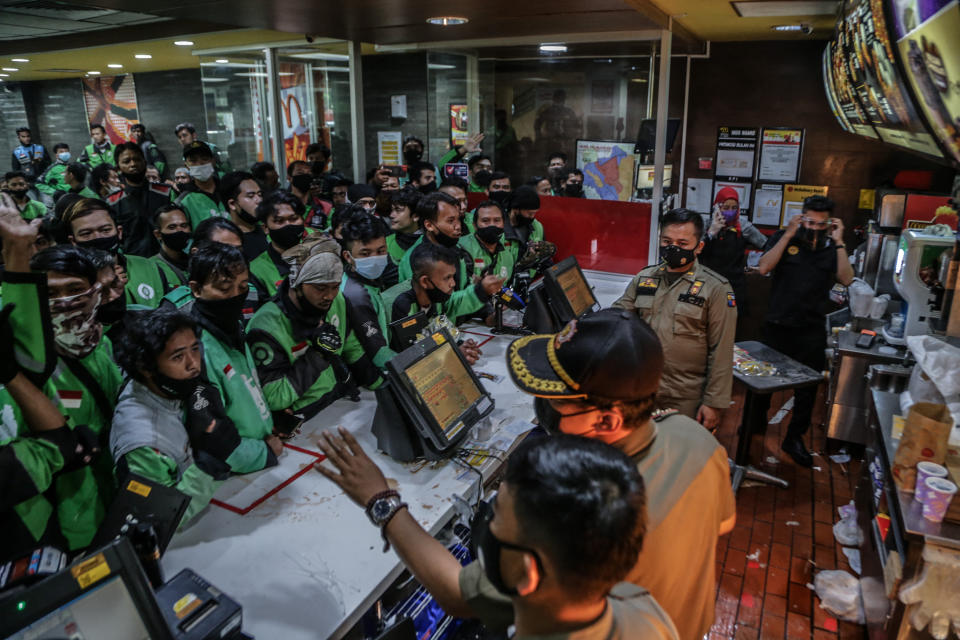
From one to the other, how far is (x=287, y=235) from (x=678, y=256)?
2.36m

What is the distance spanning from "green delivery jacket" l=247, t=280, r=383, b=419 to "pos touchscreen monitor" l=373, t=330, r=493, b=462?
443 mm

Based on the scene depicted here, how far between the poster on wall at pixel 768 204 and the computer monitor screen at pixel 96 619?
7306mm

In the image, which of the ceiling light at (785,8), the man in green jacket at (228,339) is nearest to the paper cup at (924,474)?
the man in green jacket at (228,339)

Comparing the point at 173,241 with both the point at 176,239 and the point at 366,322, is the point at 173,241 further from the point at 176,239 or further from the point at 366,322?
the point at 366,322

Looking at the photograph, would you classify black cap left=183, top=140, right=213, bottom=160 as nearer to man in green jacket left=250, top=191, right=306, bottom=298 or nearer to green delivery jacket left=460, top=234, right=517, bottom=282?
man in green jacket left=250, top=191, right=306, bottom=298

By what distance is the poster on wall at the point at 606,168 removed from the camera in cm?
656

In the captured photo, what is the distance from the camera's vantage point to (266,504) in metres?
2.12

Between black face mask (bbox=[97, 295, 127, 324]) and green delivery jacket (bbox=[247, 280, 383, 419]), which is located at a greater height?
black face mask (bbox=[97, 295, 127, 324])

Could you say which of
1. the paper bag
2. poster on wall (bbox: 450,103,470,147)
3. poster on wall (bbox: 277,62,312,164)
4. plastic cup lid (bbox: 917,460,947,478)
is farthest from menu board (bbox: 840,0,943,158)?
poster on wall (bbox: 277,62,312,164)

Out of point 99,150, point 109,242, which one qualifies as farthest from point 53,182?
point 109,242

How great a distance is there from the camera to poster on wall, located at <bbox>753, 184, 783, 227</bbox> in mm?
7023

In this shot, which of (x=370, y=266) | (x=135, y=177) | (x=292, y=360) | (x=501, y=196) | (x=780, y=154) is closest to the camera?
(x=292, y=360)

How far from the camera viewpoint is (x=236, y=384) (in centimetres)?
232

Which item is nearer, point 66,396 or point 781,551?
point 66,396
